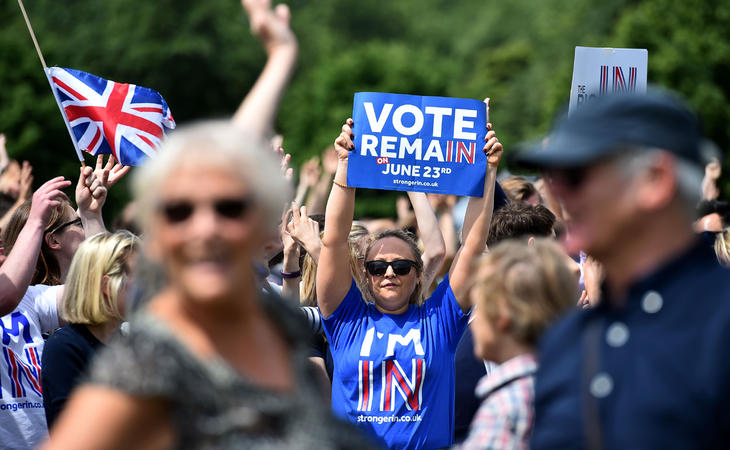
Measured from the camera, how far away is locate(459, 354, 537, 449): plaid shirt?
2598mm

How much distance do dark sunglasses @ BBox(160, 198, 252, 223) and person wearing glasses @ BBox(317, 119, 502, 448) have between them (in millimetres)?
2601

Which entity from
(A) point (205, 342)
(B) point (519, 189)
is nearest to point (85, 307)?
(A) point (205, 342)

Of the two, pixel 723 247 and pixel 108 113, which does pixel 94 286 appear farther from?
pixel 723 247

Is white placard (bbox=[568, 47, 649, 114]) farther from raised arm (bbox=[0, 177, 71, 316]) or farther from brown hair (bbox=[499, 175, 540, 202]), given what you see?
raised arm (bbox=[0, 177, 71, 316])

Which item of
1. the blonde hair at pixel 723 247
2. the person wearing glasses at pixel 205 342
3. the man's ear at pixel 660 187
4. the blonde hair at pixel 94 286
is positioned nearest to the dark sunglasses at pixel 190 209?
the person wearing glasses at pixel 205 342

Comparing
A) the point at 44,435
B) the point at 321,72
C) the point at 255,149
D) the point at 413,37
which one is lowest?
the point at 44,435

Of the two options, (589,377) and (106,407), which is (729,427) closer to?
(589,377)

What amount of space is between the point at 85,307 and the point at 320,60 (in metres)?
47.8

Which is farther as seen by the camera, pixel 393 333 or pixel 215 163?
pixel 393 333

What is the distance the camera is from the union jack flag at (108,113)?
610 centimetres

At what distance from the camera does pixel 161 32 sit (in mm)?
41406

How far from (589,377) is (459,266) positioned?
2511 mm

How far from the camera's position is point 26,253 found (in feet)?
14.3

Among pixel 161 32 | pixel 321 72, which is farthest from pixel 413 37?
pixel 161 32
